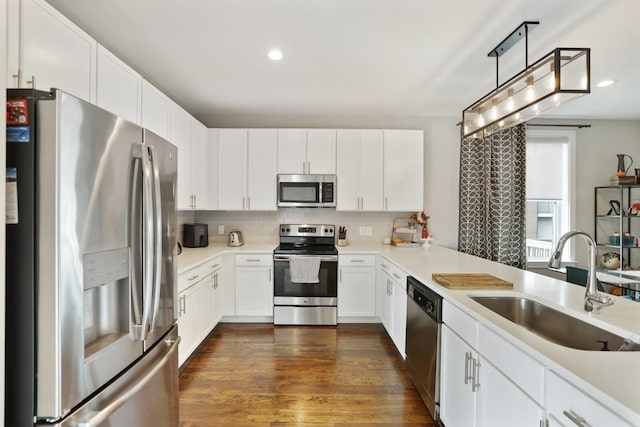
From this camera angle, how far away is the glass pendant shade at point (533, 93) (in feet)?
5.74

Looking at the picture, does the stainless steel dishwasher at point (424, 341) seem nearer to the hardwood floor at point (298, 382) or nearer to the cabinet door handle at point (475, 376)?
the hardwood floor at point (298, 382)

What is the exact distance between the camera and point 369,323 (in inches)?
150

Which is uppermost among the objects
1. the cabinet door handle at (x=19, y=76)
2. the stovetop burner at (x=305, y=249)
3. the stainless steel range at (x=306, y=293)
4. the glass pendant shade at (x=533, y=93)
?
the glass pendant shade at (x=533, y=93)

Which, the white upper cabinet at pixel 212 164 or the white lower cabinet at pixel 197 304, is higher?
the white upper cabinet at pixel 212 164

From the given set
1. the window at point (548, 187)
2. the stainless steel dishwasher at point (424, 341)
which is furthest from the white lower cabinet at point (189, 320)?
the window at point (548, 187)

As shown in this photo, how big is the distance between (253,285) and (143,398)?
7.93 ft

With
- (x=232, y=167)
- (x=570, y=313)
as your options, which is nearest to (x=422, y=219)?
(x=232, y=167)

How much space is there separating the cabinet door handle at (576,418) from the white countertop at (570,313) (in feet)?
0.32

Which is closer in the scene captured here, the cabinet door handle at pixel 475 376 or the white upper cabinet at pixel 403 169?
the cabinet door handle at pixel 475 376

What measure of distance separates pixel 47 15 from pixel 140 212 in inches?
41.7

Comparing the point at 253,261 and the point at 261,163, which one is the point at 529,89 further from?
the point at 253,261

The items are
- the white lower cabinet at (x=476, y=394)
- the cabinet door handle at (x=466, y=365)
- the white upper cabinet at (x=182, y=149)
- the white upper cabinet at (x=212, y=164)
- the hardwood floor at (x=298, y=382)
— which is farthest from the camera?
the white upper cabinet at (x=212, y=164)

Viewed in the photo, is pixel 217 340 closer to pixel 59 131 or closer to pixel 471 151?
pixel 59 131

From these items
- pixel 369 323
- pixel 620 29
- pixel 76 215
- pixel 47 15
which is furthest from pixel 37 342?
pixel 620 29
